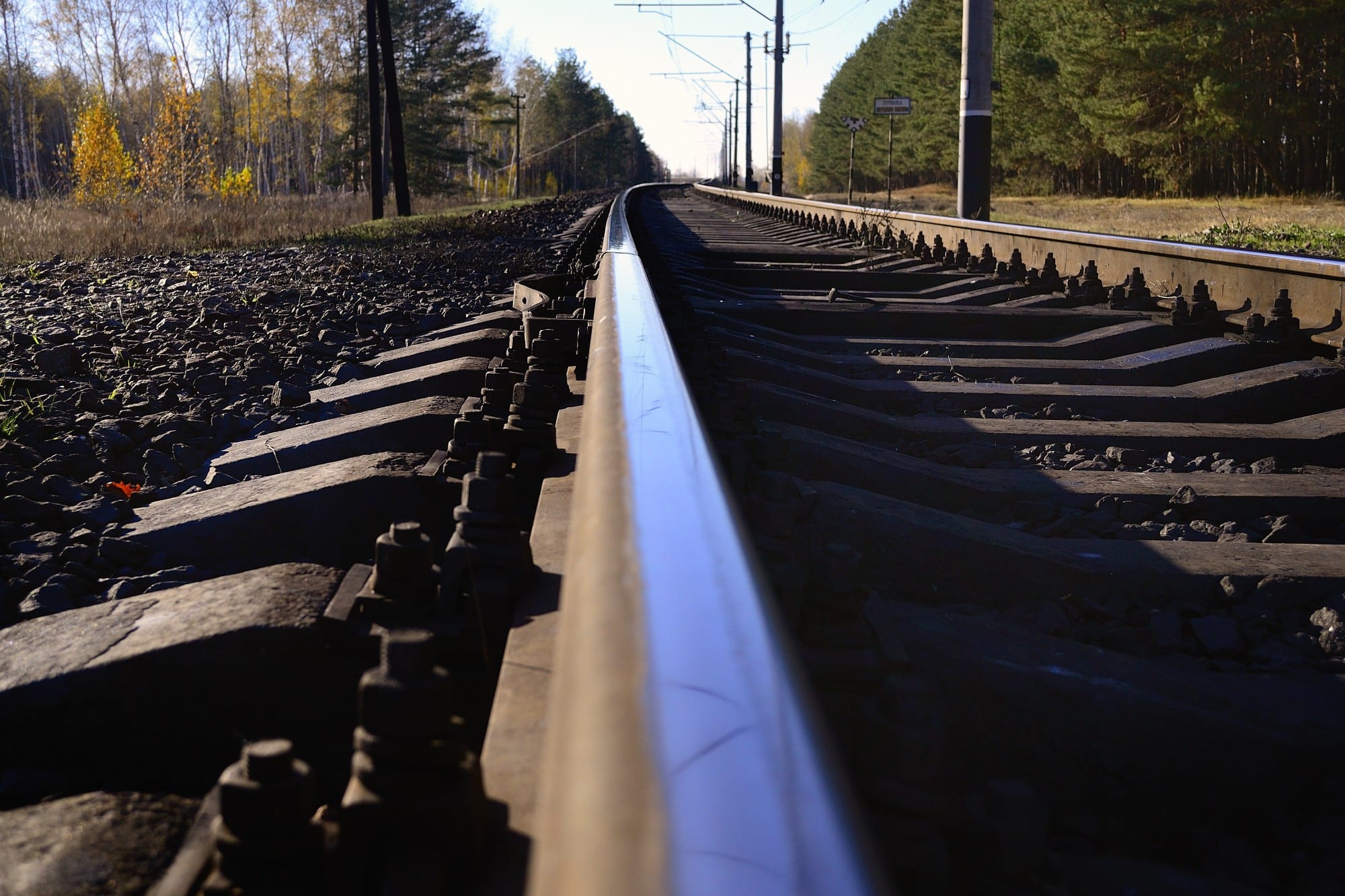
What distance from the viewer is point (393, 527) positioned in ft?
4.47

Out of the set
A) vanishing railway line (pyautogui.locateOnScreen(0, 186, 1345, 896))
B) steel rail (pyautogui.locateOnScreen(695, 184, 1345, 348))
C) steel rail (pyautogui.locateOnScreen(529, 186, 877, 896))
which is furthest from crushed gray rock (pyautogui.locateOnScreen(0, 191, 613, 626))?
steel rail (pyautogui.locateOnScreen(695, 184, 1345, 348))

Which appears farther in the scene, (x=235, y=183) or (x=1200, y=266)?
(x=235, y=183)

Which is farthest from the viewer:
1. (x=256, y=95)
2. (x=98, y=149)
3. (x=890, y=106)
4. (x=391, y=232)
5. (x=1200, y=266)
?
(x=256, y=95)

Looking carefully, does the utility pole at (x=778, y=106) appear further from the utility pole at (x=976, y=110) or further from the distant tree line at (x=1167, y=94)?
the utility pole at (x=976, y=110)

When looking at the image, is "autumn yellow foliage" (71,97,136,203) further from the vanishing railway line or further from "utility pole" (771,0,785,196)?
the vanishing railway line

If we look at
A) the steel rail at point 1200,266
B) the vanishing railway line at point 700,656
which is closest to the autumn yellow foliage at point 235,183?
the steel rail at point 1200,266

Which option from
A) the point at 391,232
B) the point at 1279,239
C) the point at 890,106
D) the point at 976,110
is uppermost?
the point at 890,106

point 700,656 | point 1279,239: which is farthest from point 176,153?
point 700,656

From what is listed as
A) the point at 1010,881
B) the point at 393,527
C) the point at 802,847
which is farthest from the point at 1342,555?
the point at 802,847

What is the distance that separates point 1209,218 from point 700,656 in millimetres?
22625

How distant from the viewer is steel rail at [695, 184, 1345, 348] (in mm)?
3924

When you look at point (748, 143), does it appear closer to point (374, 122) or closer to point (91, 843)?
point (374, 122)

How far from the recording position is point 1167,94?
37562 millimetres

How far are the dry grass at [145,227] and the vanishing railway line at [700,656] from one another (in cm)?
1096
